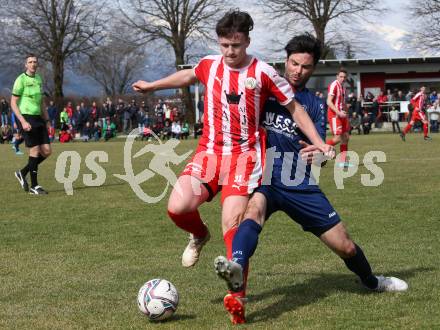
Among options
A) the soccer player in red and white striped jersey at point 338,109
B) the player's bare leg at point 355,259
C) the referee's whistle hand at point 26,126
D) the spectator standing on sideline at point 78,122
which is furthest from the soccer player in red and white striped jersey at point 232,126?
the spectator standing on sideline at point 78,122

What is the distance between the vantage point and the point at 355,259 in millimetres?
5094

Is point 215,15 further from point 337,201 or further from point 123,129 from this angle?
point 337,201

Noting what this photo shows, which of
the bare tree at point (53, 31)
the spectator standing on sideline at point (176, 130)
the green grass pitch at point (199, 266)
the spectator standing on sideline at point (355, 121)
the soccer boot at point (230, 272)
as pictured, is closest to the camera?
the soccer boot at point (230, 272)

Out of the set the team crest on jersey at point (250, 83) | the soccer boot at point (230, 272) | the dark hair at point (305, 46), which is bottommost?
the soccer boot at point (230, 272)

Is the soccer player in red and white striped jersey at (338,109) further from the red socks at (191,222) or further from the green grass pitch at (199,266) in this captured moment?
the red socks at (191,222)

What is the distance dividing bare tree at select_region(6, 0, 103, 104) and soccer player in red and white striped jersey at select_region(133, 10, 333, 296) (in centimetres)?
4762

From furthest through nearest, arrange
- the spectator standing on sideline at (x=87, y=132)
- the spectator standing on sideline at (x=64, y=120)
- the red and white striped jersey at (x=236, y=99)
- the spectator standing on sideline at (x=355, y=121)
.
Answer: the spectator standing on sideline at (x=87, y=132) → the spectator standing on sideline at (x=64, y=120) → the spectator standing on sideline at (x=355, y=121) → the red and white striped jersey at (x=236, y=99)

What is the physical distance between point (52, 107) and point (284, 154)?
31953 mm

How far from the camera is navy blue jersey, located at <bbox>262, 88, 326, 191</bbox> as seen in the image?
4.95 m

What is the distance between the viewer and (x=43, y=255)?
22.4ft

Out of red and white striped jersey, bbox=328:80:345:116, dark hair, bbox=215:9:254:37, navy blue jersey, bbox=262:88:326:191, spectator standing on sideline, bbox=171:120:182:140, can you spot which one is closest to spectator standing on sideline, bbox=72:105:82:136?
spectator standing on sideline, bbox=171:120:182:140

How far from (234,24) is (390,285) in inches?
83.6

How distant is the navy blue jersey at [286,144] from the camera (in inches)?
195

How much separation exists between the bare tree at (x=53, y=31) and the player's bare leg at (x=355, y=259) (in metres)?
47.9
